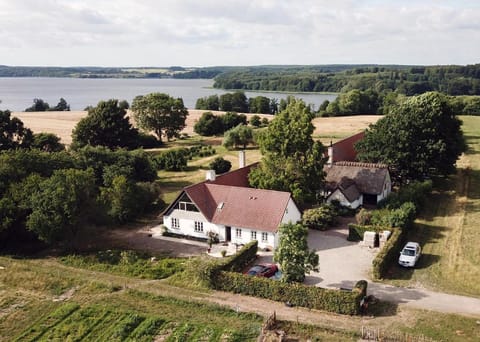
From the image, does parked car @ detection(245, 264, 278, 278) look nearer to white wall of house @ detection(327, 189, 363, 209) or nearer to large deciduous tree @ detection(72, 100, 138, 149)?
white wall of house @ detection(327, 189, 363, 209)

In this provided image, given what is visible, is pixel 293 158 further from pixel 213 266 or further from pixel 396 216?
pixel 213 266

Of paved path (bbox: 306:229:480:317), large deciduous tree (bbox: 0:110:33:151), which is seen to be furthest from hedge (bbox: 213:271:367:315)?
large deciduous tree (bbox: 0:110:33:151)

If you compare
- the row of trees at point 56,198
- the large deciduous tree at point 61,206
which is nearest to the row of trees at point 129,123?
the row of trees at point 56,198

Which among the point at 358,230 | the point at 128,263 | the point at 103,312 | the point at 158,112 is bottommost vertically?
the point at 103,312

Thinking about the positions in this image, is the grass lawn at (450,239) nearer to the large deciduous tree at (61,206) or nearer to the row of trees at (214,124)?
the large deciduous tree at (61,206)


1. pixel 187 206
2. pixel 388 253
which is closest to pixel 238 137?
pixel 187 206

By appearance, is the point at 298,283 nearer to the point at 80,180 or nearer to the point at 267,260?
the point at 267,260
